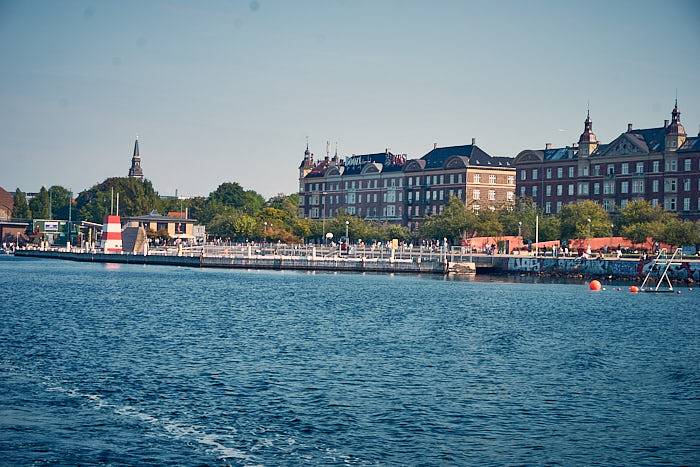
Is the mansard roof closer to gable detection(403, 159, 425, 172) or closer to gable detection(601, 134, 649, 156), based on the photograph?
gable detection(403, 159, 425, 172)

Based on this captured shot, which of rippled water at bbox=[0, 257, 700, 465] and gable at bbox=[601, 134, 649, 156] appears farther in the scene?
gable at bbox=[601, 134, 649, 156]

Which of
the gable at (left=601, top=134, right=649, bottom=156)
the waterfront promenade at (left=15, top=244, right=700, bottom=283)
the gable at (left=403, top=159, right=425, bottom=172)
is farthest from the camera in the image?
the gable at (left=403, top=159, right=425, bottom=172)

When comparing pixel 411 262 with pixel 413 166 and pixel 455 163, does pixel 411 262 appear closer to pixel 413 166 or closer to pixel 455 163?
pixel 455 163

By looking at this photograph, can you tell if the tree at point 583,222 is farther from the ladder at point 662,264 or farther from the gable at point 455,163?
the gable at point 455,163

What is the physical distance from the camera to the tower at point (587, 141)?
137 meters

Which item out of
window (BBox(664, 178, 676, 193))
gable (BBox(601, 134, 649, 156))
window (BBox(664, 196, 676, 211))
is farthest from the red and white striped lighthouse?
window (BBox(664, 178, 676, 193))

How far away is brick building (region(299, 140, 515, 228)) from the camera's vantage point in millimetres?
155250

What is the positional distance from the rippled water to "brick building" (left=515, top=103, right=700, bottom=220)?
7037cm

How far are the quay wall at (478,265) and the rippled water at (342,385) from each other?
3892 cm

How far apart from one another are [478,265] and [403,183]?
60206mm

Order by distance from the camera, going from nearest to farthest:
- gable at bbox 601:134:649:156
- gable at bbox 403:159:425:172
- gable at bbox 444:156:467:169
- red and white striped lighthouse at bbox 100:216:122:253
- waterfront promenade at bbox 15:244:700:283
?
waterfront promenade at bbox 15:244:700:283 < gable at bbox 601:134:649:156 < red and white striped lighthouse at bbox 100:216:122:253 < gable at bbox 444:156:467:169 < gable at bbox 403:159:425:172

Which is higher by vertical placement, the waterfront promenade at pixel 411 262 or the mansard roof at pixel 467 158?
the mansard roof at pixel 467 158

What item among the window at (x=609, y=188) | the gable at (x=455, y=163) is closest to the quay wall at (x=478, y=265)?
the window at (x=609, y=188)

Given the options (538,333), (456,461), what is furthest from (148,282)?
(456,461)
